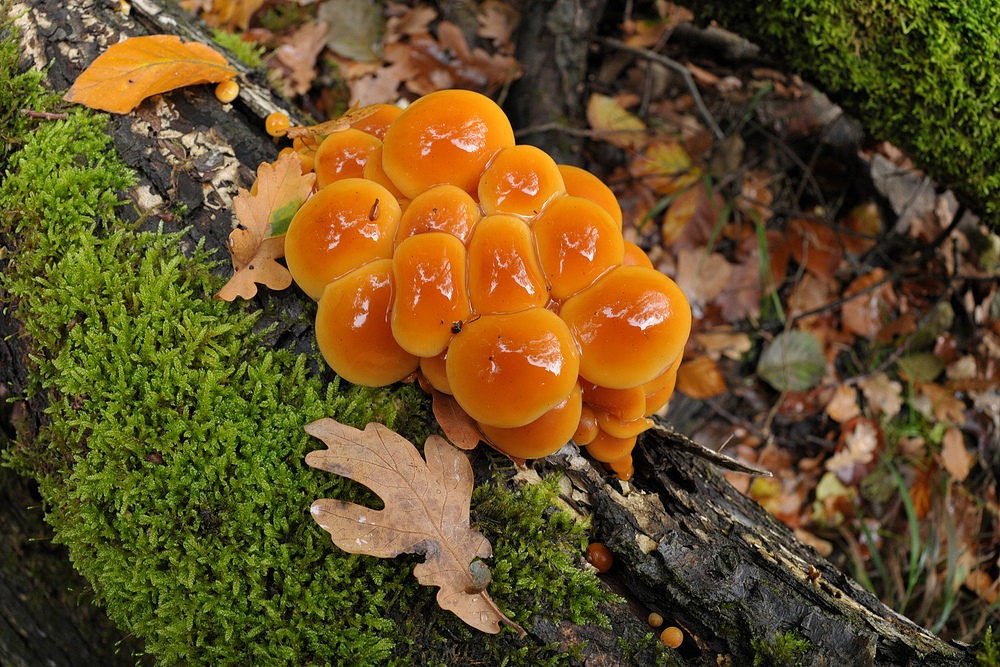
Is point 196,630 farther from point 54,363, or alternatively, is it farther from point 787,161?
point 787,161

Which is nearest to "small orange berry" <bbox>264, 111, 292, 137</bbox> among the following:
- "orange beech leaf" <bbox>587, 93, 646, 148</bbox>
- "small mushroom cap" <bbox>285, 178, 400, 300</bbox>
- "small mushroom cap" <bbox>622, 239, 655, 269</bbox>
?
"small mushroom cap" <bbox>285, 178, 400, 300</bbox>

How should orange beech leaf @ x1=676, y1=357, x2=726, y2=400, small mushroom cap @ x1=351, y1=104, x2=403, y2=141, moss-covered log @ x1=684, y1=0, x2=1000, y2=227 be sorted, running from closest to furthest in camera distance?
small mushroom cap @ x1=351, y1=104, x2=403, y2=141 < moss-covered log @ x1=684, y1=0, x2=1000, y2=227 < orange beech leaf @ x1=676, y1=357, x2=726, y2=400

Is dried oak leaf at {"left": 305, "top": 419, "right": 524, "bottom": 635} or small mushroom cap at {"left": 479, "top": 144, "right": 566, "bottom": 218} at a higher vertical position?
small mushroom cap at {"left": 479, "top": 144, "right": 566, "bottom": 218}

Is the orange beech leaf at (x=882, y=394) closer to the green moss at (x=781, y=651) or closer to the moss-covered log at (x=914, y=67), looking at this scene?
the moss-covered log at (x=914, y=67)

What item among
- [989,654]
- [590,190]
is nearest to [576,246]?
[590,190]

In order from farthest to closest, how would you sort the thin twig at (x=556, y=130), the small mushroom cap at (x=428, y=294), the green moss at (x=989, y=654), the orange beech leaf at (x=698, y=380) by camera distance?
the orange beech leaf at (x=698, y=380) < the thin twig at (x=556, y=130) < the green moss at (x=989, y=654) < the small mushroom cap at (x=428, y=294)

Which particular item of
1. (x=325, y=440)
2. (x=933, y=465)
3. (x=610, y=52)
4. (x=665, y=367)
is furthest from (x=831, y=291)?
(x=325, y=440)

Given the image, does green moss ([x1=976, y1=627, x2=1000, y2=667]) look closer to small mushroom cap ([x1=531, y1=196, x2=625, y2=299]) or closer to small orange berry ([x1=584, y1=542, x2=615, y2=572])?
small orange berry ([x1=584, y1=542, x2=615, y2=572])

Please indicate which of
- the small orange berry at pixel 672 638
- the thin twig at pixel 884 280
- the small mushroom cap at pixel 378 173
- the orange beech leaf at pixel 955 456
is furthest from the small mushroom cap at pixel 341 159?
the orange beech leaf at pixel 955 456
